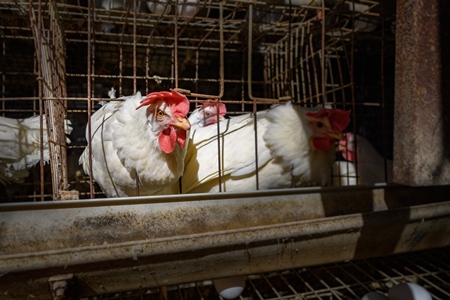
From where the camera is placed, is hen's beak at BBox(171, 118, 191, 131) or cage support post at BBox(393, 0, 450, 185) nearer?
cage support post at BBox(393, 0, 450, 185)

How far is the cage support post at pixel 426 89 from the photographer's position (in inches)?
31.0

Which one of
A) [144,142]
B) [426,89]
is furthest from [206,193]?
[426,89]

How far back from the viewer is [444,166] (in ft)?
2.65

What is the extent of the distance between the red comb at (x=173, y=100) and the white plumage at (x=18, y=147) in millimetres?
681

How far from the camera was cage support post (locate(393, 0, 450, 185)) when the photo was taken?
788 mm

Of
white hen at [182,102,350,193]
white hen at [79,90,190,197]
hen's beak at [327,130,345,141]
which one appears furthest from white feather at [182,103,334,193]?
white hen at [79,90,190,197]

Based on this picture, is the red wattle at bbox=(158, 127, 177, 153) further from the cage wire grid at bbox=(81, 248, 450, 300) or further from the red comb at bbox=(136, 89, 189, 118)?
the cage wire grid at bbox=(81, 248, 450, 300)

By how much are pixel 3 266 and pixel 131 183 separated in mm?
640

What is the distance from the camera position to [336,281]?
1.39m

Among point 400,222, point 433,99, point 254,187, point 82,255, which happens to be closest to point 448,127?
point 433,99

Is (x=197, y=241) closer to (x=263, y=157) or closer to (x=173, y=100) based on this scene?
(x=173, y=100)

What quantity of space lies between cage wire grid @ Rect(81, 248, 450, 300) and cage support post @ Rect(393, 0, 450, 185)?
655 mm

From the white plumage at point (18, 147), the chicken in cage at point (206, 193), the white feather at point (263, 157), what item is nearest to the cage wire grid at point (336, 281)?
the chicken in cage at point (206, 193)

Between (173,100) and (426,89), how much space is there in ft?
2.56
